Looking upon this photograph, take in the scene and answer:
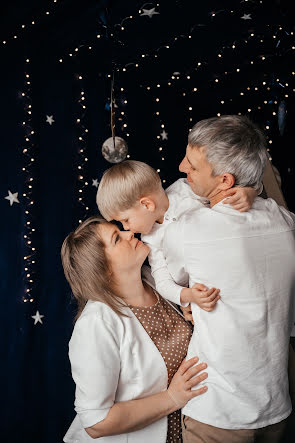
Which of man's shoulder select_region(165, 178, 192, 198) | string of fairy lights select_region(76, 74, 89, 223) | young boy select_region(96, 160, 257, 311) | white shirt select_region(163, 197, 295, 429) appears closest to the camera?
white shirt select_region(163, 197, 295, 429)

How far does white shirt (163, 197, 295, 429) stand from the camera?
1.61 meters

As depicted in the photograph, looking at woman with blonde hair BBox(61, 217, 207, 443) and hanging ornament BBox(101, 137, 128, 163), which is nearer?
woman with blonde hair BBox(61, 217, 207, 443)

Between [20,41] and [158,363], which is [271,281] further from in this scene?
[20,41]

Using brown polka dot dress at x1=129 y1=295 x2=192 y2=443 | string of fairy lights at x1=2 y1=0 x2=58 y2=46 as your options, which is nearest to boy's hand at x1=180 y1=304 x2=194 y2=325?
brown polka dot dress at x1=129 y1=295 x2=192 y2=443

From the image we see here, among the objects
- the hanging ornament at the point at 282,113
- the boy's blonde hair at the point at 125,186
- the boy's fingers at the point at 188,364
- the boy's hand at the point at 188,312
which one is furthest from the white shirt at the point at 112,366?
the hanging ornament at the point at 282,113

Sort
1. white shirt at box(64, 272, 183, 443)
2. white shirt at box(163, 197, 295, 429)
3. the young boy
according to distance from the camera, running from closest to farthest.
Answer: white shirt at box(163, 197, 295, 429) → white shirt at box(64, 272, 183, 443) → the young boy

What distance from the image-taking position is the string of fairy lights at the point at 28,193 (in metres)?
2.21

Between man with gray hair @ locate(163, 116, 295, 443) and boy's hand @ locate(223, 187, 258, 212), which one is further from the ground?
boy's hand @ locate(223, 187, 258, 212)

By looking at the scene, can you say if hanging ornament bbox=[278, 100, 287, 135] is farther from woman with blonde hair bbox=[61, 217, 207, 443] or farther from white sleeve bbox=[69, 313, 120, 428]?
white sleeve bbox=[69, 313, 120, 428]

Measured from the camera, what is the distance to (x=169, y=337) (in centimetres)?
195

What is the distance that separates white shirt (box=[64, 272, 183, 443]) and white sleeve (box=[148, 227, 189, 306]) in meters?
0.18

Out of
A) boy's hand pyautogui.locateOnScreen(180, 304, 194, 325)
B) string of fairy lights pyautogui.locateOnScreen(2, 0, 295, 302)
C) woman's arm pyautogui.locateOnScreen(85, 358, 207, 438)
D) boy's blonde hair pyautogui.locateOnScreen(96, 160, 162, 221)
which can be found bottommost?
woman's arm pyautogui.locateOnScreen(85, 358, 207, 438)

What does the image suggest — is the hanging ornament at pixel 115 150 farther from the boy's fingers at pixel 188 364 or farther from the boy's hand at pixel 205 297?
the boy's fingers at pixel 188 364

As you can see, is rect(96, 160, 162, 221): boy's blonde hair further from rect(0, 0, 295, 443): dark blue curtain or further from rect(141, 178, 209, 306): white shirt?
rect(0, 0, 295, 443): dark blue curtain
